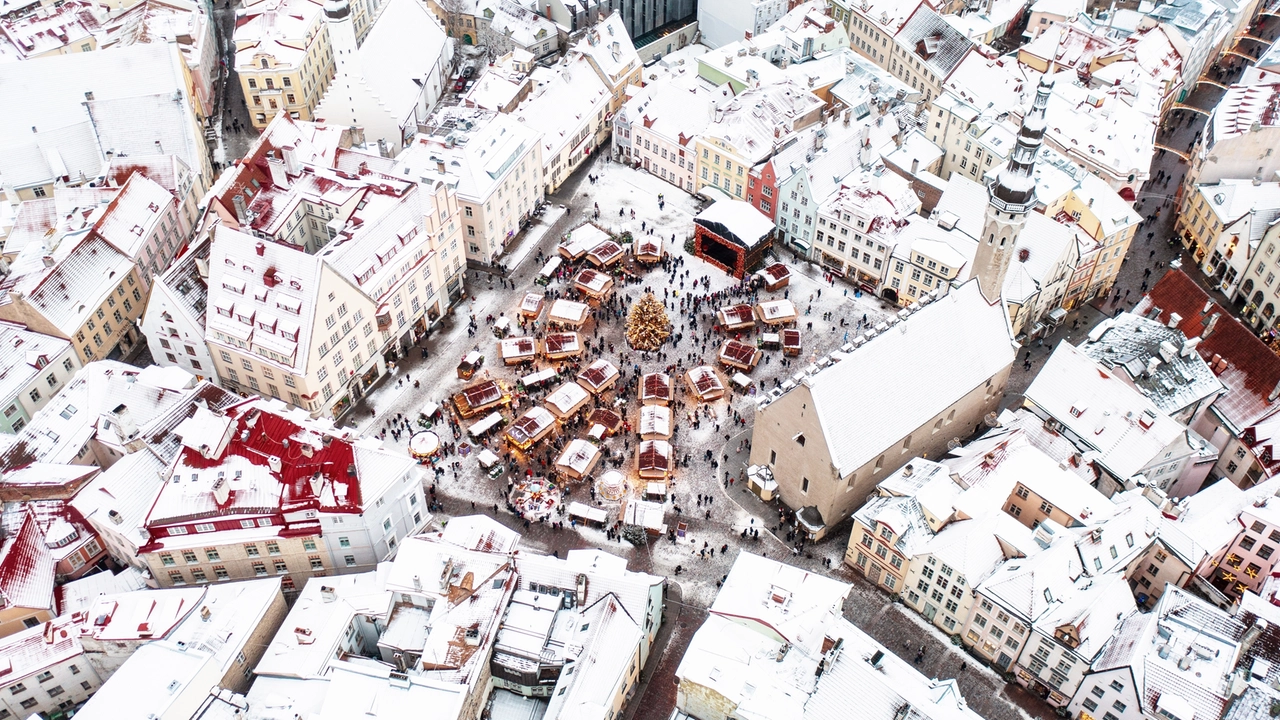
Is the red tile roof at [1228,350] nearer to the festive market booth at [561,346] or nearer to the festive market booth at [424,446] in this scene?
the festive market booth at [561,346]

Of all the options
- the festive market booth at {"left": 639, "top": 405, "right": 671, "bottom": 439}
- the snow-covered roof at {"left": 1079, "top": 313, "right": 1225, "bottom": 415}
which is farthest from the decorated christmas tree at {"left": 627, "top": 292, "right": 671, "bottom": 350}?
the snow-covered roof at {"left": 1079, "top": 313, "right": 1225, "bottom": 415}

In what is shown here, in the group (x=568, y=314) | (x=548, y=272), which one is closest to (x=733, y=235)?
(x=568, y=314)

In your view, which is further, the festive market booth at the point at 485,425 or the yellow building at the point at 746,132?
the yellow building at the point at 746,132

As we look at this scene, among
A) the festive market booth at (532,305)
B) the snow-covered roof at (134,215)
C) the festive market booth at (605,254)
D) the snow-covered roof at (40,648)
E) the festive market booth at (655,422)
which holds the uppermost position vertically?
the snow-covered roof at (134,215)

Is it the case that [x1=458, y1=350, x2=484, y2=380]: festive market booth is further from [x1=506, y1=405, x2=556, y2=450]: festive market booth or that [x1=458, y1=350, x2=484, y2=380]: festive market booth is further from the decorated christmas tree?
the decorated christmas tree

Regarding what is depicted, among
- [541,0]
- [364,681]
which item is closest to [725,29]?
[541,0]

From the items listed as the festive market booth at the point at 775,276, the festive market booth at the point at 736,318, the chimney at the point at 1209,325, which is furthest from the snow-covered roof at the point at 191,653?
the chimney at the point at 1209,325
